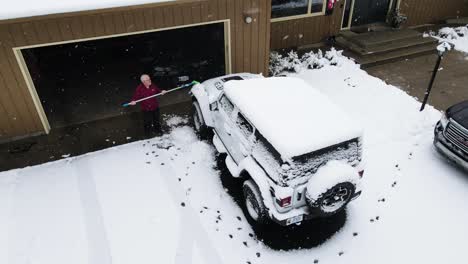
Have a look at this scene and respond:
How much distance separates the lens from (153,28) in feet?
28.3

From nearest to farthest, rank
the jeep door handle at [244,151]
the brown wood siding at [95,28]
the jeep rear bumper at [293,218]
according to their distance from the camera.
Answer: the jeep rear bumper at [293,218], the jeep door handle at [244,151], the brown wood siding at [95,28]

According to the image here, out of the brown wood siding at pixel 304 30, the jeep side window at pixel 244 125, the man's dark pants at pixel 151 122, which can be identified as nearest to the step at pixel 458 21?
the brown wood siding at pixel 304 30

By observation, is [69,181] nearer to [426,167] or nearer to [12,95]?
[12,95]

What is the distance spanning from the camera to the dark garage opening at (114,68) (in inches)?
403

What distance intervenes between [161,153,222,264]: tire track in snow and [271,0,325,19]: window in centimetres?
788

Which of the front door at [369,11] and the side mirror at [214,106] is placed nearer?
the side mirror at [214,106]

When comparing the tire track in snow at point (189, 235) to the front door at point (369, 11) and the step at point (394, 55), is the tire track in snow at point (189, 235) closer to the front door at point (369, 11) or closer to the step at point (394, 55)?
the step at point (394, 55)

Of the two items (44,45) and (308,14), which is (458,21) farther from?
(44,45)

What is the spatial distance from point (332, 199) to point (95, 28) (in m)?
6.30

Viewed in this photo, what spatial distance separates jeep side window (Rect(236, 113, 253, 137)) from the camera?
20.8ft

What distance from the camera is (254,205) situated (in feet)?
20.7

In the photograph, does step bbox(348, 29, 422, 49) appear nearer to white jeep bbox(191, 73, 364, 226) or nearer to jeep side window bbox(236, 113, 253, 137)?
white jeep bbox(191, 73, 364, 226)

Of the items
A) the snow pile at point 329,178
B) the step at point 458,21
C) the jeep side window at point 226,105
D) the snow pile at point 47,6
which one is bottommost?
the step at point 458,21

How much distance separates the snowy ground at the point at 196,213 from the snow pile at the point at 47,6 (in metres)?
3.18
